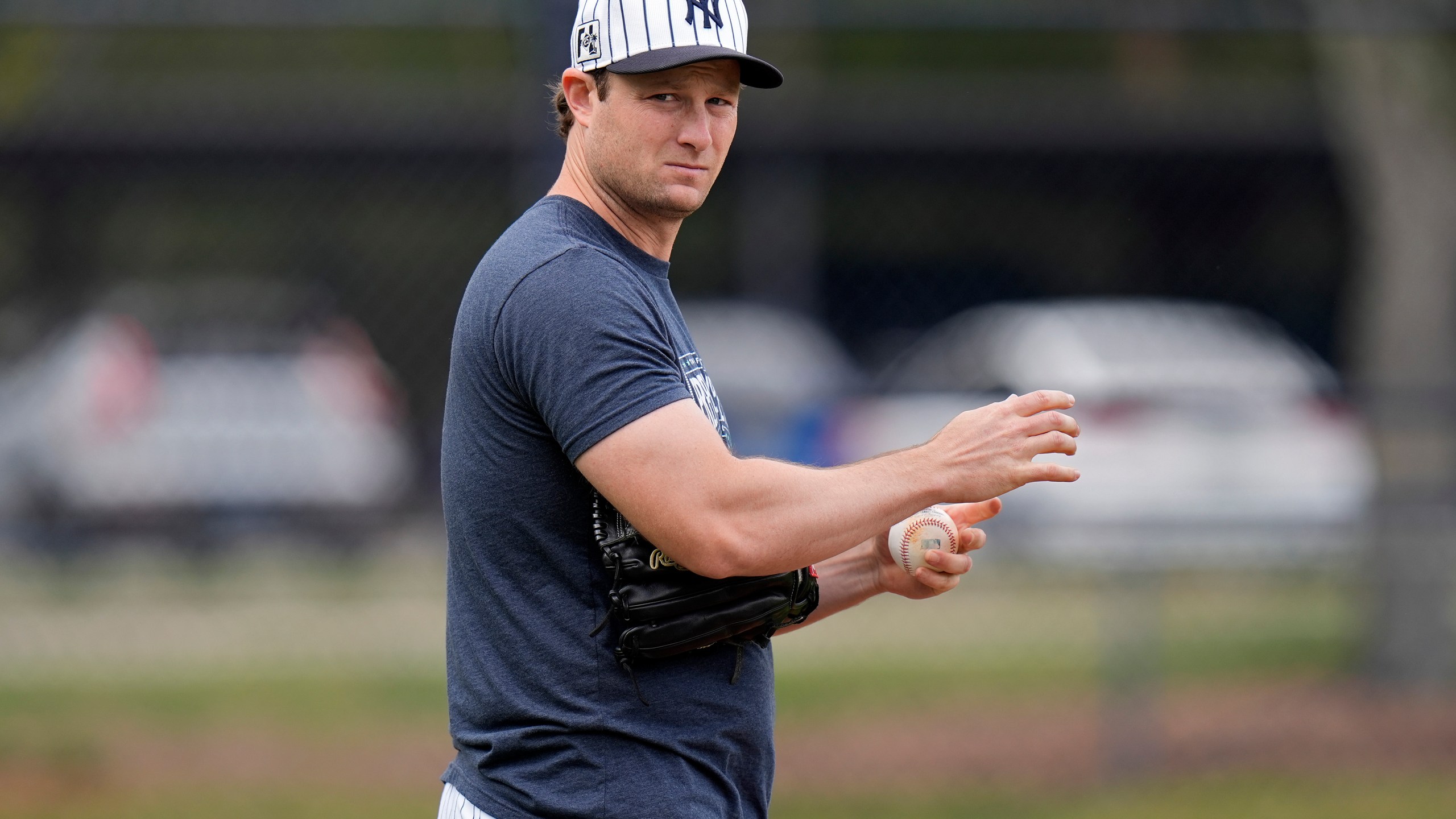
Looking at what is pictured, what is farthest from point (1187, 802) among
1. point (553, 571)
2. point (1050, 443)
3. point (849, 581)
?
point (553, 571)

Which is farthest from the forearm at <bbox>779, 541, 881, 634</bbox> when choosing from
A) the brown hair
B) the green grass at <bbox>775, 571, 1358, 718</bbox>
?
the green grass at <bbox>775, 571, 1358, 718</bbox>

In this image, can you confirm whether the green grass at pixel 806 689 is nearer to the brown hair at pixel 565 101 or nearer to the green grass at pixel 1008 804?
the green grass at pixel 1008 804

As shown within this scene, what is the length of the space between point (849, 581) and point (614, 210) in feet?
2.89

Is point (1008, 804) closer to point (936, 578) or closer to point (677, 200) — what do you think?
point (936, 578)

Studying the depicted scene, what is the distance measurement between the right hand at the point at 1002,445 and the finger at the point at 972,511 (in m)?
0.44

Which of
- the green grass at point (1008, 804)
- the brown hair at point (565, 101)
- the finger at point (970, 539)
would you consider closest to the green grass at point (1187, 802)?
the green grass at point (1008, 804)

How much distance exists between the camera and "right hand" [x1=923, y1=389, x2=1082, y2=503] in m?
2.39

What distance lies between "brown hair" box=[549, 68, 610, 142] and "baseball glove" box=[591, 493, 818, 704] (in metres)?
0.70

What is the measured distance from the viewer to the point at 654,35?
2.48m

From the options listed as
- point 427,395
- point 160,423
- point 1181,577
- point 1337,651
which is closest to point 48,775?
point 160,423

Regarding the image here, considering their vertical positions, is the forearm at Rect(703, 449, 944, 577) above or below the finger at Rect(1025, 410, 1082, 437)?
below

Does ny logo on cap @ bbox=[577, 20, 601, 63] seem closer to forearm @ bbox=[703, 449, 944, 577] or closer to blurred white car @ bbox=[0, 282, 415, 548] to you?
forearm @ bbox=[703, 449, 944, 577]

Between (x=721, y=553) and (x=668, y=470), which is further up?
(x=668, y=470)

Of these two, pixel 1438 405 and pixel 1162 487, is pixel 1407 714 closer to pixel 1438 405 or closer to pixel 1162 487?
pixel 1438 405
